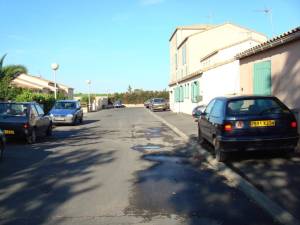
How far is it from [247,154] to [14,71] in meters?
30.3

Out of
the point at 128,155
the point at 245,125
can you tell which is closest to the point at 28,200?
the point at 245,125

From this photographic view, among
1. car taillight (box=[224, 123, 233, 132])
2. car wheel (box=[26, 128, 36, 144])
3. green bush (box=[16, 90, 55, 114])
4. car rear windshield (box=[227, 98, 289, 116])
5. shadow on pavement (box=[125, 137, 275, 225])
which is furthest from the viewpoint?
green bush (box=[16, 90, 55, 114])

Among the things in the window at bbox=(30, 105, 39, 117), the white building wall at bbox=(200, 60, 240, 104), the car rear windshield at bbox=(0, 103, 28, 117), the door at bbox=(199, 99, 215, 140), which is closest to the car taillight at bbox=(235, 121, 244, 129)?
the door at bbox=(199, 99, 215, 140)

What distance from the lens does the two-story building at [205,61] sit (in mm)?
24656

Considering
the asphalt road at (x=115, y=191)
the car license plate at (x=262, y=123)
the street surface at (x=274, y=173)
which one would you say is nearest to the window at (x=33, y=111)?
the asphalt road at (x=115, y=191)

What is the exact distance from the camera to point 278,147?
407 inches

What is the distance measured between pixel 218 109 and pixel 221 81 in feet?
45.3

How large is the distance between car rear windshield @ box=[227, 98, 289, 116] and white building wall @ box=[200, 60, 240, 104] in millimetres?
8983

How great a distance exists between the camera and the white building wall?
21.8 meters

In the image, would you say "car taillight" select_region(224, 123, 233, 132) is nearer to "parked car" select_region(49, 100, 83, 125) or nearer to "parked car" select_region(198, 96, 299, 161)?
"parked car" select_region(198, 96, 299, 161)

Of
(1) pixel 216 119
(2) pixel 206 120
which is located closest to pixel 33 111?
(2) pixel 206 120

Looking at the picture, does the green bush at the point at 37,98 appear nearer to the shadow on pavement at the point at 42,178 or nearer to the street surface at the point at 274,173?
the shadow on pavement at the point at 42,178

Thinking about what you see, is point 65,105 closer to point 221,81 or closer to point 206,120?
point 221,81

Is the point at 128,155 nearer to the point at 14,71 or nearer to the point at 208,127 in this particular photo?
the point at 208,127
